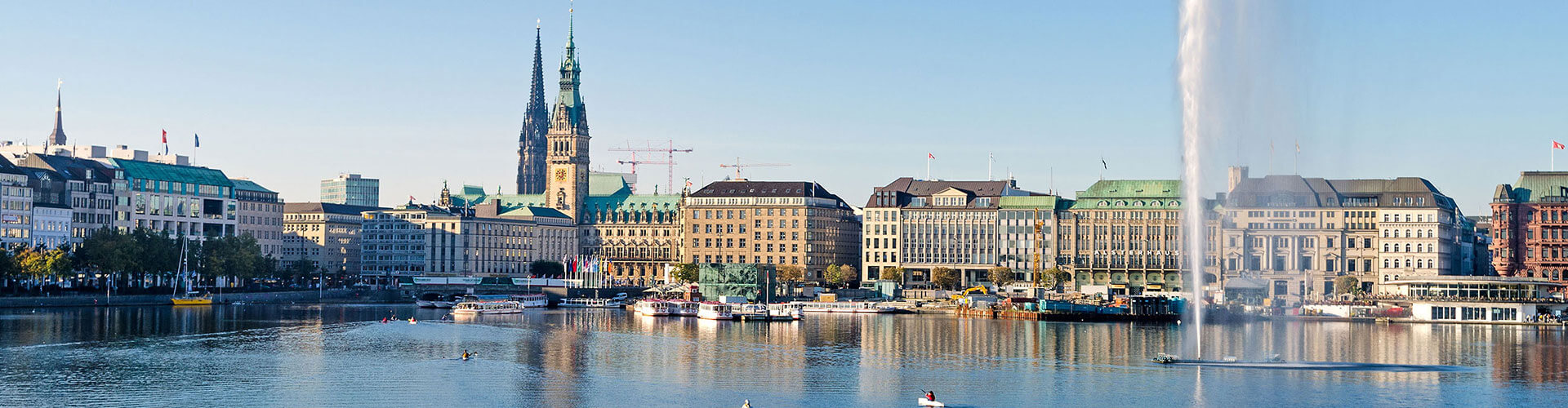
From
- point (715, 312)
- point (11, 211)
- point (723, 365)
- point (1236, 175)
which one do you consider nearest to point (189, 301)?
point (11, 211)

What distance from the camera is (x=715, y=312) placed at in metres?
190

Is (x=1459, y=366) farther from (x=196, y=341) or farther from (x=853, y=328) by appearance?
(x=196, y=341)

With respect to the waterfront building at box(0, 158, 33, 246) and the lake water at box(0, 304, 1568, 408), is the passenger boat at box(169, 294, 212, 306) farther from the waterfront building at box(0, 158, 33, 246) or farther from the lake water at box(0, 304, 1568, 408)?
the lake water at box(0, 304, 1568, 408)

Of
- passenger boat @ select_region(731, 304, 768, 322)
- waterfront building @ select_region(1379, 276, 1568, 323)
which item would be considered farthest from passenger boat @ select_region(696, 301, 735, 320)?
waterfront building @ select_region(1379, 276, 1568, 323)

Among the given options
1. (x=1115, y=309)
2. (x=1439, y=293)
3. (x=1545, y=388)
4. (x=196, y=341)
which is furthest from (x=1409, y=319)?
(x=196, y=341)

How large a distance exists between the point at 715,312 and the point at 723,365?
7971cm

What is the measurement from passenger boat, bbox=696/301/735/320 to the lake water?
2325cm

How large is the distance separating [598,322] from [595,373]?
72799mm

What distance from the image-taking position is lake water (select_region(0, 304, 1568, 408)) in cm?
8869

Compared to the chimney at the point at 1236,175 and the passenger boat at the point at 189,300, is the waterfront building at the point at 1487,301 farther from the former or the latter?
the passenger boat at the point at 189,300

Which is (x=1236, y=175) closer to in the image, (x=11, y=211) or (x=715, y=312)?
(x=715, y=312)

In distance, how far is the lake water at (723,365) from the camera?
→ 88.7 m

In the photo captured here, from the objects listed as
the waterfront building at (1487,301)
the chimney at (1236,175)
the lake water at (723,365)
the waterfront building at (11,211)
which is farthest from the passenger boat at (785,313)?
the chimney at (1236,175)

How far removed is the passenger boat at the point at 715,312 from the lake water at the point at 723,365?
915 inches
